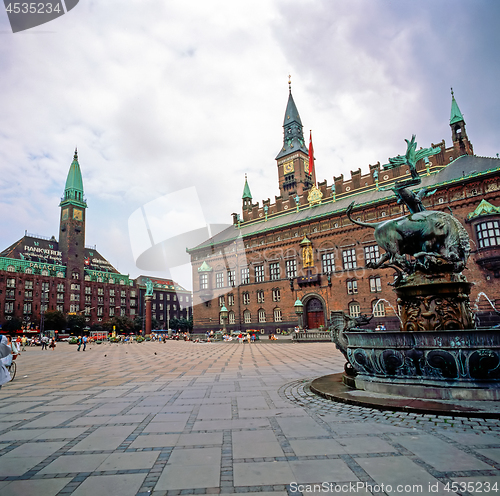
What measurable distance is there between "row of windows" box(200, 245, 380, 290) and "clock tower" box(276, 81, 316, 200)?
18741 mm

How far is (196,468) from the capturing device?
372 centimetres

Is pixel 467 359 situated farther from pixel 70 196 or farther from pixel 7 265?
pixel 70 196

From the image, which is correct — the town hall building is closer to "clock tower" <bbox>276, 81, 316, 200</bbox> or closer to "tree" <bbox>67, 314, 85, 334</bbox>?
"clock tower" <bbox>276, 81, 316, 200</bbox>

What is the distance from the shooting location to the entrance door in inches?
1716

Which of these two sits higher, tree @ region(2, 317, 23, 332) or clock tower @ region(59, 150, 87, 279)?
clock tower @ region(59, 150, 87, 279)

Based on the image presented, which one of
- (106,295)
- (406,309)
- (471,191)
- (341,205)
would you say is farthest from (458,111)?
(106,295)

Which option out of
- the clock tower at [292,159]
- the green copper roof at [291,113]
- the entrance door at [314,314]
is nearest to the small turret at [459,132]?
the entrance door at [314,314]

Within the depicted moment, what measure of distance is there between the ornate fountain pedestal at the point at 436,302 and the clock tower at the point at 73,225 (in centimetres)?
8690

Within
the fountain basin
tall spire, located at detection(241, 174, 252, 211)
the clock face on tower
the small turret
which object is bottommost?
the fountain basin

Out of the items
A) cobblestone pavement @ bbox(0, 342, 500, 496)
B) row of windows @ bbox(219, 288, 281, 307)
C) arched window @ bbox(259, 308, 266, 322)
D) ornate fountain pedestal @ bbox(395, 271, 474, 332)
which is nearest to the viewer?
cobblestone pavement @ bbox(0, 342, 500, 496)

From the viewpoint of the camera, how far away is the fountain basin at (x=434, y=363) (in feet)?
19.3

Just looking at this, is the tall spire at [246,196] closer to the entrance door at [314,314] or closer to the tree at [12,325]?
the entrance door at [314,314]

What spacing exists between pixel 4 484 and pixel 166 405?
145 inches

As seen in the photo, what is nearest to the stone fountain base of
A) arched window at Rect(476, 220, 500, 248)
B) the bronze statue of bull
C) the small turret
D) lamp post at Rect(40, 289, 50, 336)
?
the bronze statue of bull
